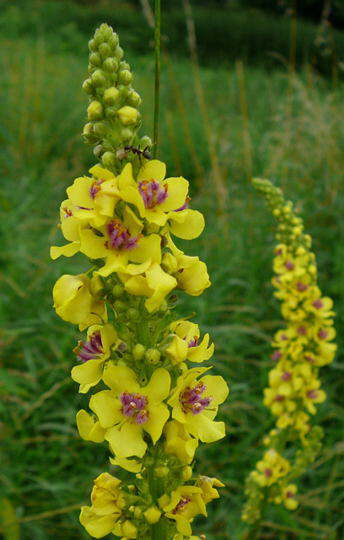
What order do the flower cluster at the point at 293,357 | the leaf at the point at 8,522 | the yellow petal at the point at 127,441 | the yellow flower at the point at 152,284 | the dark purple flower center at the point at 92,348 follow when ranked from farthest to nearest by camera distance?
the flower cluster at the point at 293,357
the leaf at the point at 8,522
the dark purple flower center at the point at 92,348
the yellow petal at the point at 127,441
the yellow flower at the point at 152,284

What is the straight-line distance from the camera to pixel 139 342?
1.41m

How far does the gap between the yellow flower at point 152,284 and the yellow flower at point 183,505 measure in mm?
537

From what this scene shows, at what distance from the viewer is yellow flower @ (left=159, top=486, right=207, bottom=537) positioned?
1.45 meters

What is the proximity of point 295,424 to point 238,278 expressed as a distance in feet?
8.48

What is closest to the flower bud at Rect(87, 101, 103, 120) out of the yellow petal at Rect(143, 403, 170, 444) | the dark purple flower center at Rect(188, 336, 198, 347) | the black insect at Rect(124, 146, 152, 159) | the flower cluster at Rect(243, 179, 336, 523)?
the black insect at Rect(124, 146, 152, 159)

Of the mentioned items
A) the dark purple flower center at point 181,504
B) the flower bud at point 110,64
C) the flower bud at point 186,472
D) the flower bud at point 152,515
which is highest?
the flower bud at point 110,64

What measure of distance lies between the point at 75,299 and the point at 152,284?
210 mm

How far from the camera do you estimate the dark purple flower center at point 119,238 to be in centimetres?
130

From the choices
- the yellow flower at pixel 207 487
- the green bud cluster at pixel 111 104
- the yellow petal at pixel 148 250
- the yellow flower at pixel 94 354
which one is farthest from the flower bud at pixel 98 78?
the yellow flower at pixel 207 487

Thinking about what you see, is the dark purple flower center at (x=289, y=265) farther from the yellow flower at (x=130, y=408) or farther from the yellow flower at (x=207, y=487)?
the yellow flower at (x=130, y=408)

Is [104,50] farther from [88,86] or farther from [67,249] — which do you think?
[67,249]

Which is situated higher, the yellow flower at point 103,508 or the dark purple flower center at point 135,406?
the dark purple flower center at point 135,406

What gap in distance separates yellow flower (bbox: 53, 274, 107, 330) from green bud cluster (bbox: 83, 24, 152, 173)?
0.29m

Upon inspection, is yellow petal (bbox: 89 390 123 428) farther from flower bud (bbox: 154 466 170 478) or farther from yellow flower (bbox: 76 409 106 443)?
flower bud (bbox: 154 466 170 478)
